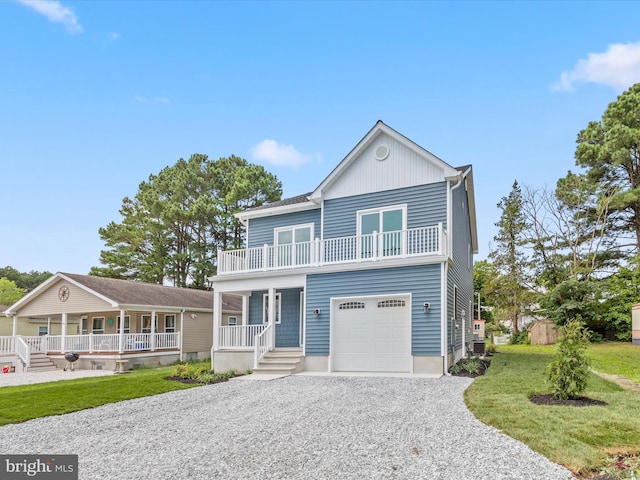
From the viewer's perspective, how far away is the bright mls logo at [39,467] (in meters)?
5.46

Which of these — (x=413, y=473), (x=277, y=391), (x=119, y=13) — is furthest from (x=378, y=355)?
(x=119, y=13)

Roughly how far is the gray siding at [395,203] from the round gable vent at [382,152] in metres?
1.25

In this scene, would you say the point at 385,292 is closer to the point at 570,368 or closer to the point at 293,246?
the point at 293,246

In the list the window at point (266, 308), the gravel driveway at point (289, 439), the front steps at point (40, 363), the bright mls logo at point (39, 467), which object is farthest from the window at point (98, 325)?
the bright mls logo at point (39, 467)

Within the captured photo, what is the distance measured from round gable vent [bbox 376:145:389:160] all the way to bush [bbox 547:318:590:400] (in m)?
9.06

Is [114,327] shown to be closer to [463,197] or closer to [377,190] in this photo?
[377,190]

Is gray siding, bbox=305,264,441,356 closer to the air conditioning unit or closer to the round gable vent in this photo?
the round gable vent

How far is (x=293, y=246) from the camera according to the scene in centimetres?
1595

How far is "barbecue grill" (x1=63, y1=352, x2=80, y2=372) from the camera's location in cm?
2017

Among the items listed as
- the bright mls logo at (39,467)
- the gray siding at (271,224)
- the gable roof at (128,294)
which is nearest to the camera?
the bright mls logo at (39,467)

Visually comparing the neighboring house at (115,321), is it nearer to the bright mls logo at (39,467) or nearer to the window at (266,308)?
the window at (266,308)

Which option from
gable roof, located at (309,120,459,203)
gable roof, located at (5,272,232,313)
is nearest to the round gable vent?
gable roof, located at (309,120,459,203)

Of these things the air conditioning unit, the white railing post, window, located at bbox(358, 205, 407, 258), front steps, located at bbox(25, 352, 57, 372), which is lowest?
front steps, located at bbox(25, 352, 57, 372)

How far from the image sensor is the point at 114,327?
2403 centimetres
